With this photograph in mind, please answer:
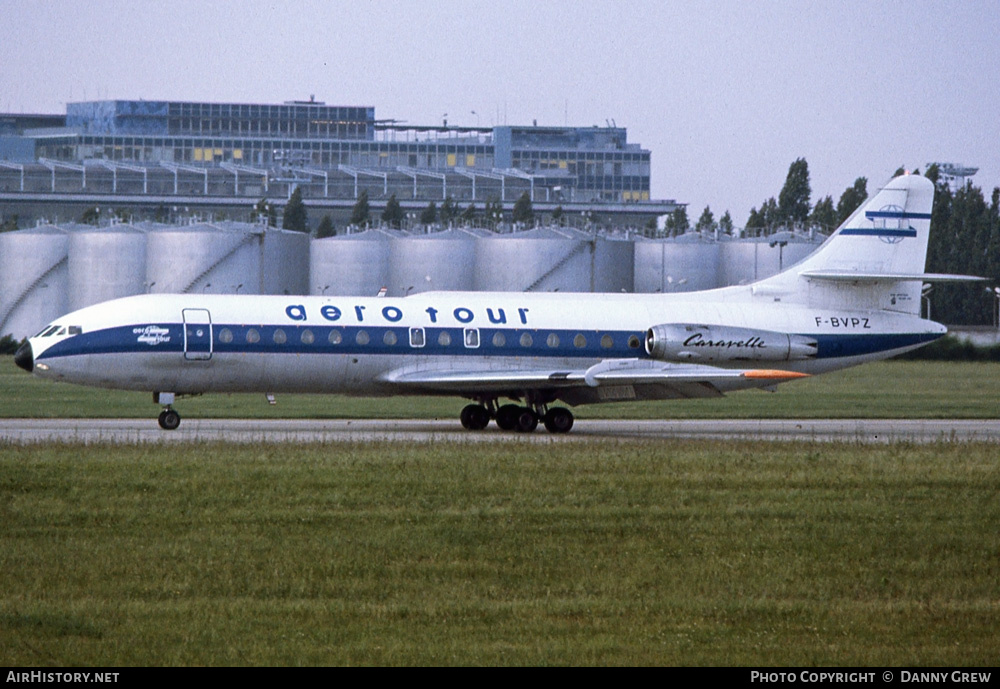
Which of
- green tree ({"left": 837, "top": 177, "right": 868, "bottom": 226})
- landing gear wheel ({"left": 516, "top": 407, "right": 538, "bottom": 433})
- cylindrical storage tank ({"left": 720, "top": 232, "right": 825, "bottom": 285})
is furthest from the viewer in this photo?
green tree ({"left": 837, "top": 177, "right": 868, "bottom": 226})

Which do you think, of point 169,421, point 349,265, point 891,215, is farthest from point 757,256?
point 169,421

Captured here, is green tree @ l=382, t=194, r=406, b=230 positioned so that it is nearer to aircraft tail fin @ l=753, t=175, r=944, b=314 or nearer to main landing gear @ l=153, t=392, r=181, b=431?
aircraft tail fin @ l=753, t=175, r=944, b=314

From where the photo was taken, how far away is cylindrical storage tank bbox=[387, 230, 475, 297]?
90.8 metres

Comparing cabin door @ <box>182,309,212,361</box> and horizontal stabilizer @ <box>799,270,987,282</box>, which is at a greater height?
horizontal stabilizer @ <box>799,270,987,282</box>

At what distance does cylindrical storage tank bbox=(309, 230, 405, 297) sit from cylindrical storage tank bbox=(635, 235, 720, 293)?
56.3 ft

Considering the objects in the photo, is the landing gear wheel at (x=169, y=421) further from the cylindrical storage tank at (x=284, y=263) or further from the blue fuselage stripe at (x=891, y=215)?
the cylindrical storage tank at (x=284, y=263)

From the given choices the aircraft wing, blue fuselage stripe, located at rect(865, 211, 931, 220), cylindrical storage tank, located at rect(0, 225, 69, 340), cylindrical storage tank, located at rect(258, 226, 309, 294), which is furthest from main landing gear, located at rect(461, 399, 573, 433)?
cylindrical storage tank, located at rect(0, 225, 69, 340)

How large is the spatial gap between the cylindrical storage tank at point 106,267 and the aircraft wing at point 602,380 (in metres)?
60.5

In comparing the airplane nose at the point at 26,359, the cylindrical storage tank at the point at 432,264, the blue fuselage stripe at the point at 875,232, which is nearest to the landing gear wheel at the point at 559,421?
the blue fuselage stripe at the point at 875,232

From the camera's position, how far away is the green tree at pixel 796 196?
127 meters

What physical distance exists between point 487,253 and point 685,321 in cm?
5563

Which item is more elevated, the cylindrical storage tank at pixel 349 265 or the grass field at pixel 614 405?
the cylindrical storage tank at pixel 349 265

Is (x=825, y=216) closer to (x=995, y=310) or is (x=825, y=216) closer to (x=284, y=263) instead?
(x=995, y=310)

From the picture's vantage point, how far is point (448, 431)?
32.9 metres
